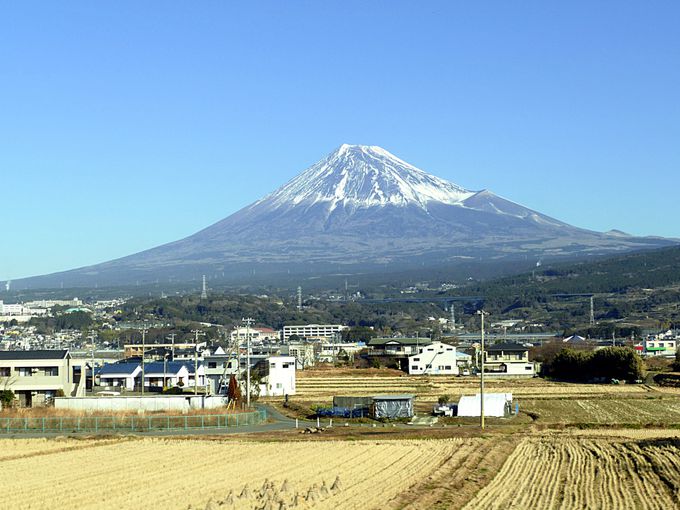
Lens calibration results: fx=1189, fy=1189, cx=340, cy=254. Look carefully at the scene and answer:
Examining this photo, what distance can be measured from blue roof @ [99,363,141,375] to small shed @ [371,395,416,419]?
825 inches

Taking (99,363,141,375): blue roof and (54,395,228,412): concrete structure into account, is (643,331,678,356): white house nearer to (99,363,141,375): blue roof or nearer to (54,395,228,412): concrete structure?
(99,363,141,375): blue roof

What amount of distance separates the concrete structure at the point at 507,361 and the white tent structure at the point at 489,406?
28613mm

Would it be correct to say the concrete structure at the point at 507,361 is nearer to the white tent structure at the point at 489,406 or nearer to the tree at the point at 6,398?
the white tent structure at the point at 489,406

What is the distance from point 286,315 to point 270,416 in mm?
109268

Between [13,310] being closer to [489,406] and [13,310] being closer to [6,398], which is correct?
[6,398]

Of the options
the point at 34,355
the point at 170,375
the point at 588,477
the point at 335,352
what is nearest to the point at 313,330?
the point at 335,352

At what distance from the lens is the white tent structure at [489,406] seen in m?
37.4

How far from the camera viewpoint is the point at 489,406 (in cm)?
Answer: 3753

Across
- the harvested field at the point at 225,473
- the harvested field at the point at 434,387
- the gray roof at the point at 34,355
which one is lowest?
the harvested field at the point at 434,387

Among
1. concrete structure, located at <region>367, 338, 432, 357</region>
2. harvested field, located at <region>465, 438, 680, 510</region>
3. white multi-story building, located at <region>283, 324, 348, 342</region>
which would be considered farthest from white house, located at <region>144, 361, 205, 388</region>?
white multi-story building, located at <region>283, 324, 348, 342</region>

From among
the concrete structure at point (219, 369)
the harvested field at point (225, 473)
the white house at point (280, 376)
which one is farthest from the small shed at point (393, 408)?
the white house at point (280, 376)

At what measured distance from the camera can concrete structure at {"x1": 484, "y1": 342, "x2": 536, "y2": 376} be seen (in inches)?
2650

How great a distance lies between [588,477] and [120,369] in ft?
127

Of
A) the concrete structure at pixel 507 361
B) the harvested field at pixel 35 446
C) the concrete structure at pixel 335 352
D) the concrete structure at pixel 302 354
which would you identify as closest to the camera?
the harvested field at pixel 35 446
